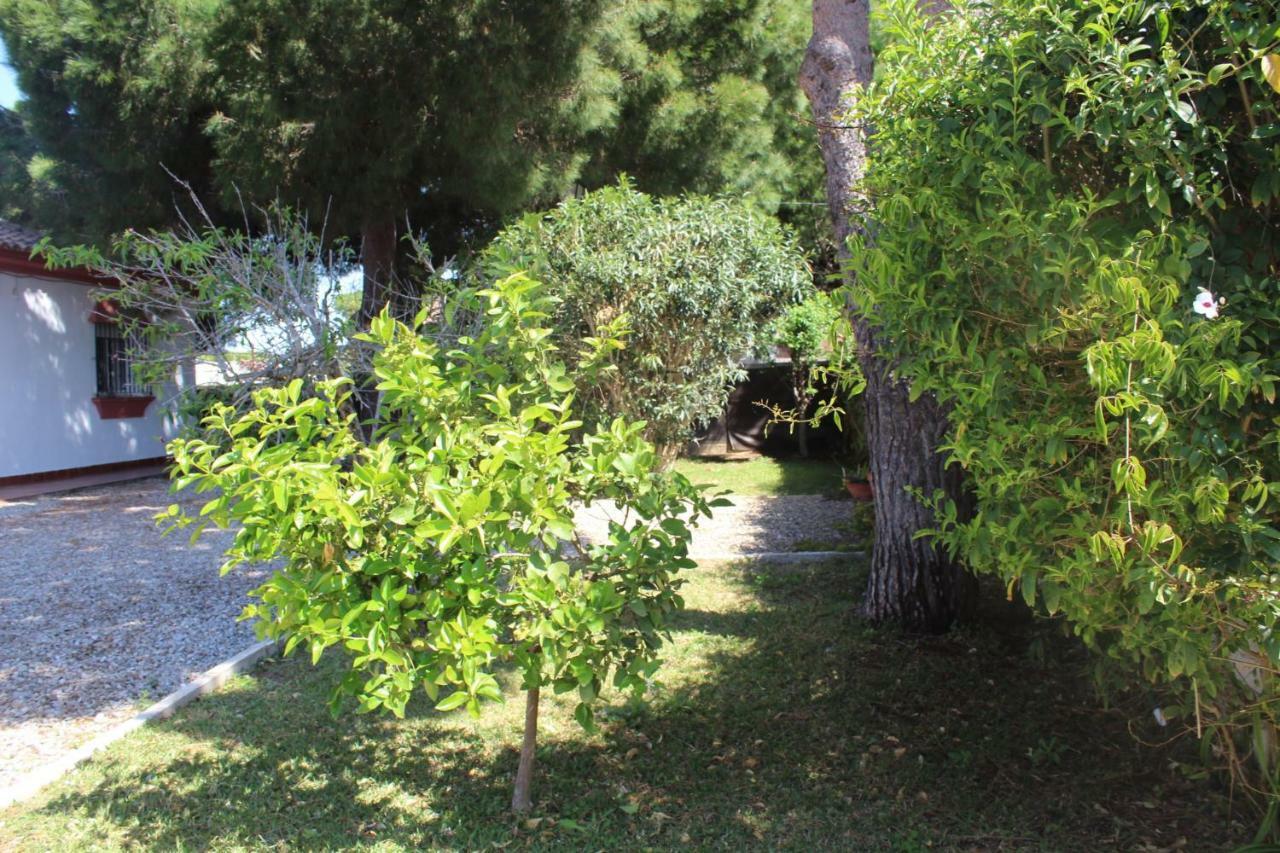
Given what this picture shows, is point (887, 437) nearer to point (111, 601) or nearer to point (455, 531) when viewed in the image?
point (455, 531)

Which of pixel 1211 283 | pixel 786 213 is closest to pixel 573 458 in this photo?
pixel 1211 283

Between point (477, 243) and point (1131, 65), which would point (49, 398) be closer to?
point (477, 243)

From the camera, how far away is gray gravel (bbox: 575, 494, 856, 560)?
7.76 meters

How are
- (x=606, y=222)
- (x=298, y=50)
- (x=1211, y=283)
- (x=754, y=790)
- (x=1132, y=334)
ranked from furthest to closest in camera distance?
(x=298, y=50), (x=606, y=222), (x=754, y=790), (x=1211, y=283), (x=1132, y=334)

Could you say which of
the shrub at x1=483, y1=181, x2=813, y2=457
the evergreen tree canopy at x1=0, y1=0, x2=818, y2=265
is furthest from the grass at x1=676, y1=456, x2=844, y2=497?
the evergreen tree canopy at x1=0, y1=0, x2=818, y2=265

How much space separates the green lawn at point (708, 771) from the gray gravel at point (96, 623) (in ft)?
1.53

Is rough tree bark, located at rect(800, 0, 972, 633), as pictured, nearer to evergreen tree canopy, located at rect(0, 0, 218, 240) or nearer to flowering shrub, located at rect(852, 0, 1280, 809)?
flowering shrub, located at rect(852, 0, 1280, 809)

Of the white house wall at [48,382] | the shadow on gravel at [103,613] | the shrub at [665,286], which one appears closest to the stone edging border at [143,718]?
the shadow on gravel at [103,613]

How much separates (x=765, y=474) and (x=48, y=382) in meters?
9.19

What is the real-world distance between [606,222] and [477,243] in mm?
3354

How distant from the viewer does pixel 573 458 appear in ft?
9.46

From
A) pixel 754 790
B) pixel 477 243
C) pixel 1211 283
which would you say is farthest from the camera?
pixel 477 243

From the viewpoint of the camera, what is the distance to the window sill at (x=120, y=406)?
1229 cm

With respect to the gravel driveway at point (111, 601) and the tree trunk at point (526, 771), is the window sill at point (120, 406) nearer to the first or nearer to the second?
the gravel driveway at point (111, 601)
